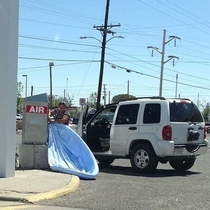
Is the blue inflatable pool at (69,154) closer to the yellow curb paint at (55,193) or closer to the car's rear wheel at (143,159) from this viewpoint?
the yellow curb paint at (55,193)

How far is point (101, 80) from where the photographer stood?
1374 inches

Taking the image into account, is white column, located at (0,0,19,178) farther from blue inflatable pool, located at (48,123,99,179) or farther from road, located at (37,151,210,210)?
road, located at (37,151,210,210)

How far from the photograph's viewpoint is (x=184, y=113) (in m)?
12.2

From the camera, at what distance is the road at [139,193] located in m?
7.88

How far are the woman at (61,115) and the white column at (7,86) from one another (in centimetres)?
226

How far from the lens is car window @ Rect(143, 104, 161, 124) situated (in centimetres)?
1206

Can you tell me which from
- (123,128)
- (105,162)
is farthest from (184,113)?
(105,162)

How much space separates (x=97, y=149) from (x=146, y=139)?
6.70ft

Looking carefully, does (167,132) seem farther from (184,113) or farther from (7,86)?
(7,86)

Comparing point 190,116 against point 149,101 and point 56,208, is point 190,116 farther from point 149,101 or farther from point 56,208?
point 56,208

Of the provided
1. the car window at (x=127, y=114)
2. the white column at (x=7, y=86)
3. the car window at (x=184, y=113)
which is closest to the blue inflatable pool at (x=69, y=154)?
the white column at (x=7, y=86)

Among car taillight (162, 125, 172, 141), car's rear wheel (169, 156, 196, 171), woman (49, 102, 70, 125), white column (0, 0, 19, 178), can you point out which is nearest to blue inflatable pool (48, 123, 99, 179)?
woman (49, 102, 70, 125)

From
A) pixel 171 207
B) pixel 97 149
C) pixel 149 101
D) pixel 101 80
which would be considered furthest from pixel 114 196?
pixel 101 80

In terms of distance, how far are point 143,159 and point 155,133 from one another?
2.55 feet
